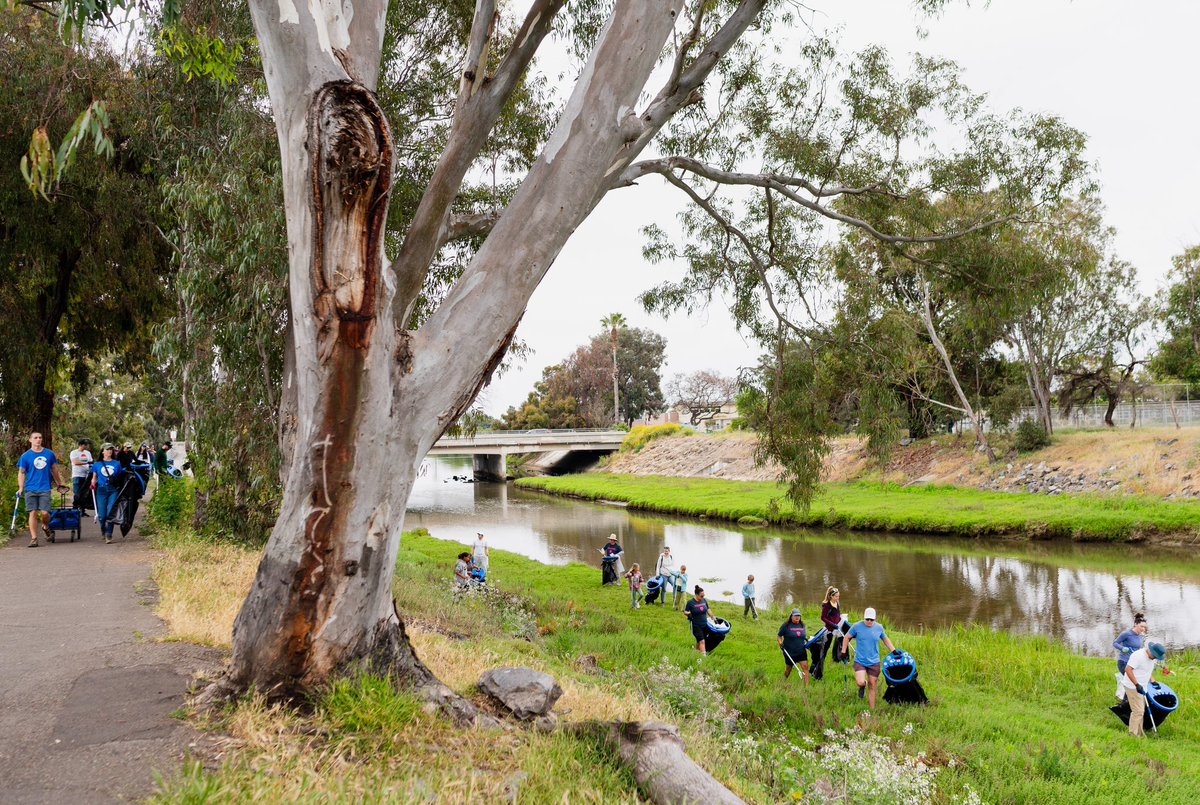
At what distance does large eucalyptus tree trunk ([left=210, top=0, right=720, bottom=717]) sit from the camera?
404cm

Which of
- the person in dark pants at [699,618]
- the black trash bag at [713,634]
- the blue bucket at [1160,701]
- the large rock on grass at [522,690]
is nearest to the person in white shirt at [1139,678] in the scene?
the blue bucket at [1160,701]

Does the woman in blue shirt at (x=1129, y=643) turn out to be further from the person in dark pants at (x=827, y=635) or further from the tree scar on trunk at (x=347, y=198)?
the tree scar on trunk at (x=347, y=198)

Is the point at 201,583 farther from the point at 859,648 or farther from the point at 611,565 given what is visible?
the point at 611,565

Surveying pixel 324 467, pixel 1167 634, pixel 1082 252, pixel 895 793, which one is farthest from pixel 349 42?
pixel 1082 252

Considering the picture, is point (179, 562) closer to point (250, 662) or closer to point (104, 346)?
point (250, 662)

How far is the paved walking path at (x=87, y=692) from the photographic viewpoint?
3.48 meters

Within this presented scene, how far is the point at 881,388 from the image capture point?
11.8 meters

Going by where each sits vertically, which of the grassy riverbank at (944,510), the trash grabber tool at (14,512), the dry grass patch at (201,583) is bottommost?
the grassy riverbank at (944,510)

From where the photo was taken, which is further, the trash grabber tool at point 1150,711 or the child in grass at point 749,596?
the child in grass at point 749,596

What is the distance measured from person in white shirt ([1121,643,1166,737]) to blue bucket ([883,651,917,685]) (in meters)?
2.28

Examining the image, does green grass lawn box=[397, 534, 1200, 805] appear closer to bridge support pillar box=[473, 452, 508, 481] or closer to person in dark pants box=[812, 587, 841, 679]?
person in dark pants box=[812, 587, 841, 679]

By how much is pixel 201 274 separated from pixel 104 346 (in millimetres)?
12277

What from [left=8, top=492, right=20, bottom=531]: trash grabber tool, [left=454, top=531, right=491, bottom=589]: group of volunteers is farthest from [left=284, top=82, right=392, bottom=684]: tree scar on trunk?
[left=8, top=492, right=20, bottom=531]: trash grabber tool

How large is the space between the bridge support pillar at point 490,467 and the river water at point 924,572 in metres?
24.0
